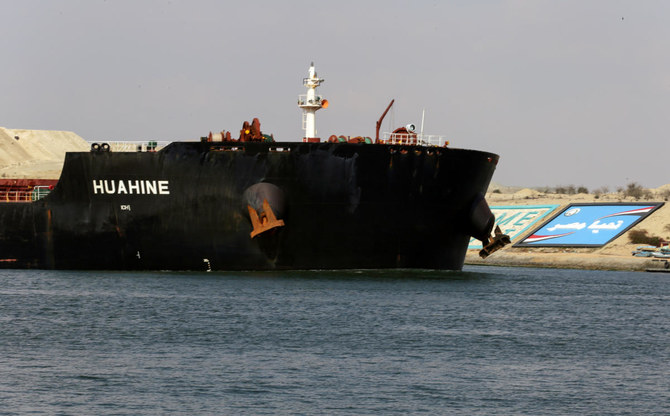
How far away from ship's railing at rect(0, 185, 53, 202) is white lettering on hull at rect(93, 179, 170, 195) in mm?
6091

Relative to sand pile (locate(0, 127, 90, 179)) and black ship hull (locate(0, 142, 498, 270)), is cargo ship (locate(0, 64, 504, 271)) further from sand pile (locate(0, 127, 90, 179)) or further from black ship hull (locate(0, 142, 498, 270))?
sand pile (locate(0, 127, 90, 179))

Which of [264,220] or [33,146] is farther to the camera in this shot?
[33,146]

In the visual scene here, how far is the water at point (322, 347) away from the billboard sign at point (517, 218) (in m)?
43.9

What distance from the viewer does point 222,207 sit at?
41594 mm

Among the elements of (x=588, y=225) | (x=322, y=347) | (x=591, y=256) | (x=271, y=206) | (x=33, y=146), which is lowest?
(x=322, y=347)

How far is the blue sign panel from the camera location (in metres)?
79.4

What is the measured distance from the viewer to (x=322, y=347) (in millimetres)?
26094

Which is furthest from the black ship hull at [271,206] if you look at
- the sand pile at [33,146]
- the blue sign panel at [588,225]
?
the sand pile at [33,146]

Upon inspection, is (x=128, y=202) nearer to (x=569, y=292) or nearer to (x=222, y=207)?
(x=222, y=207)

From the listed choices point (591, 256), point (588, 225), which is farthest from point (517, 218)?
point (591, 256)

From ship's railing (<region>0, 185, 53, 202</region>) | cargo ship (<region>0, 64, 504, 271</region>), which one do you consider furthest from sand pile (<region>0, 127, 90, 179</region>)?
cargo ship (<region>0, 64, 504, 271</region>)

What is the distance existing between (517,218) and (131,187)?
177ft

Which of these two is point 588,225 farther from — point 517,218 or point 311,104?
point 311,104

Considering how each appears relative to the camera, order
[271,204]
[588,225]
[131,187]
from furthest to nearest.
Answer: [588,225]
[131,187]
[271,204]
